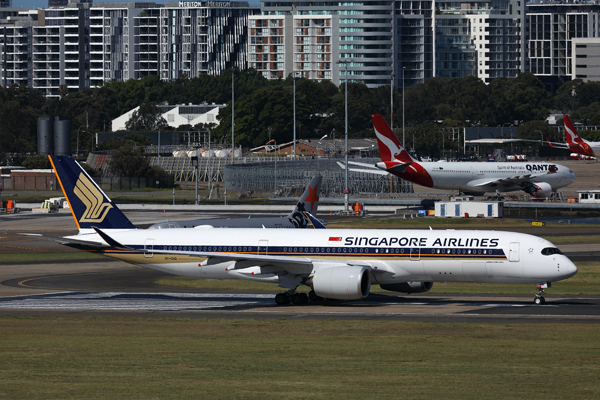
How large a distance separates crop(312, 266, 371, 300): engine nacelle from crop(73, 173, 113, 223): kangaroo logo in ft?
45.1

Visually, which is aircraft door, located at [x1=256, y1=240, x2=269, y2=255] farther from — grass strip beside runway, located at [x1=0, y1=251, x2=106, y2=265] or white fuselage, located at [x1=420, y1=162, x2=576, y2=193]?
white fuselage, located at [x1=420, y1=162, x2=576, y2=193]

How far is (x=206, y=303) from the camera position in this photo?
4325 cm

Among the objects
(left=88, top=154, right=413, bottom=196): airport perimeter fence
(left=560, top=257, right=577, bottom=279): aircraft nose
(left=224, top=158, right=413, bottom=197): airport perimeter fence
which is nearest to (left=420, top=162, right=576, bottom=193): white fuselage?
A: (left=88, top=154, right=413, bottom=196): airport perimeter fence

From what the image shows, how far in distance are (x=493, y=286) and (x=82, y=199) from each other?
A: 25.1 metres

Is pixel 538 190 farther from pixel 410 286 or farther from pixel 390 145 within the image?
pixel 410 286

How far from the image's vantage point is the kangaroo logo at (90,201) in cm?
4578

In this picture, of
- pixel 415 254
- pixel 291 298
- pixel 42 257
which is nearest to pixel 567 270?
pixel 415 254

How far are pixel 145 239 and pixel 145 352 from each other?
16.9 metres

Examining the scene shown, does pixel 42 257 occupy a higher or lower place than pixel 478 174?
lower

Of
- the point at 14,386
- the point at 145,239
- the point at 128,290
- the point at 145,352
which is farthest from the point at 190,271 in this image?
the point at 14,386

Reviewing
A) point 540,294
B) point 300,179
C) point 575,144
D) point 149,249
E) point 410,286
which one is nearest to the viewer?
point 540,294

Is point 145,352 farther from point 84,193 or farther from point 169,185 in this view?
point 169,185

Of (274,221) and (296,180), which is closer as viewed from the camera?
(274,221)

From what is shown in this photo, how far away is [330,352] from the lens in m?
27.7
